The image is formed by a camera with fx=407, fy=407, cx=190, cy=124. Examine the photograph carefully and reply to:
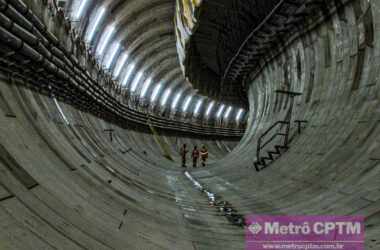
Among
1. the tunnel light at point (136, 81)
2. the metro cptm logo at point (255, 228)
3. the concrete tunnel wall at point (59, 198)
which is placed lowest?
the metro cptm logo at point (255, 228)

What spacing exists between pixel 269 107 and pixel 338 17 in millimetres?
6257

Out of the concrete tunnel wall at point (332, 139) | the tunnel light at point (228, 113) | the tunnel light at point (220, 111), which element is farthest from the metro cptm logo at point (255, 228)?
the tunnel light at point (228, 113)

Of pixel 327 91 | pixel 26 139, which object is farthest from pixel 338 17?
pixel 26 139

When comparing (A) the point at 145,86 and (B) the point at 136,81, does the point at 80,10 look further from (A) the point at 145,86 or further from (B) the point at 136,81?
(A) the point at 145,86

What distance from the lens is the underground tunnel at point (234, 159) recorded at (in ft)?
13.1

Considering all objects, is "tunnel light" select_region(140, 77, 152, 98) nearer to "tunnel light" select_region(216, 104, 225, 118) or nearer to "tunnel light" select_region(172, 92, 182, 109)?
"tunnel light" select_region(172, 92, 182, 109)

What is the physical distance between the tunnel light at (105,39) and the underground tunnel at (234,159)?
0.24 feet

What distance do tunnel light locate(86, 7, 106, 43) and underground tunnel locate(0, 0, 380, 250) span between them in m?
0.09

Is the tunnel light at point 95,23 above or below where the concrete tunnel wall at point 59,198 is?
above

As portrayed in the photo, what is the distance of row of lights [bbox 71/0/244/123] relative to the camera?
15500mm

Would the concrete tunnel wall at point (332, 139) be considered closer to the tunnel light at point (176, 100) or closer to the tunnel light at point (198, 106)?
the tunnel light at point (176, 100)

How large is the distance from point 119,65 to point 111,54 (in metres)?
1.94

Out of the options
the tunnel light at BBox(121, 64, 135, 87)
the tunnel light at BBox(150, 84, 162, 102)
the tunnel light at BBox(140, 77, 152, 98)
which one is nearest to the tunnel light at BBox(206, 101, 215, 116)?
the tunnel light at BBox(150, 84, 162, 102)

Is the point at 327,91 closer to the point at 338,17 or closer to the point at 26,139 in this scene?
the point at 338,17
